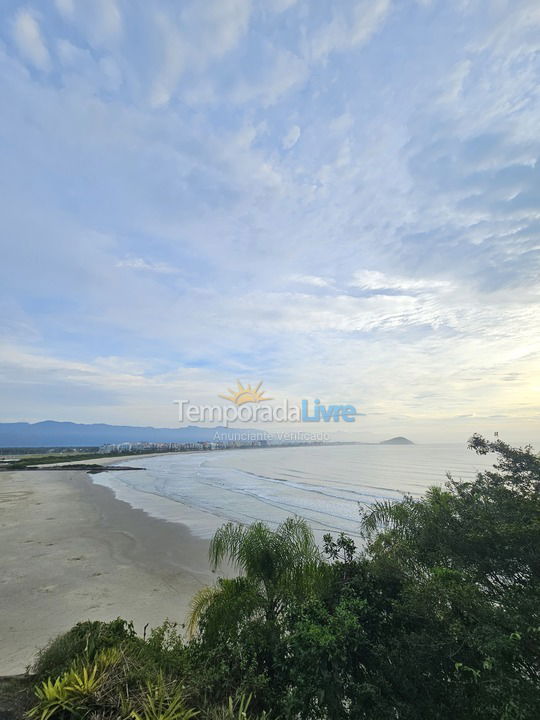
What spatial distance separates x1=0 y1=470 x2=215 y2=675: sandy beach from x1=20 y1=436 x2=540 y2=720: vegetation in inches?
217

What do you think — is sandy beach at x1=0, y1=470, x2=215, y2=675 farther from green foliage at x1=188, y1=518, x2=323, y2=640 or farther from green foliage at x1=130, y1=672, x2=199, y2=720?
green foliage at x1=130, y1=672, x2=199, y2=720

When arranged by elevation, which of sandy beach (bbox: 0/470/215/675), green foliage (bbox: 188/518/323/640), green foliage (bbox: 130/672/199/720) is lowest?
sandy beach (bbox: 0/470/215/675)

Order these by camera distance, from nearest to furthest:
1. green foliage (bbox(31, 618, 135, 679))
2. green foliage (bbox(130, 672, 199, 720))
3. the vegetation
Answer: green foliage (bbox(130, 672, 199, 720)) < the vegetation < green foliage (bbox(31, 618, 135, 679))

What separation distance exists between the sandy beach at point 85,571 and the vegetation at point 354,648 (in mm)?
5508

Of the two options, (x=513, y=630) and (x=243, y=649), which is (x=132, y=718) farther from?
(x=513, y=630)

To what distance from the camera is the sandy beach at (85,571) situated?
11438 mm

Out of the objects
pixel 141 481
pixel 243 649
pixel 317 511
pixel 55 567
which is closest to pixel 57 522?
pixel 55 567

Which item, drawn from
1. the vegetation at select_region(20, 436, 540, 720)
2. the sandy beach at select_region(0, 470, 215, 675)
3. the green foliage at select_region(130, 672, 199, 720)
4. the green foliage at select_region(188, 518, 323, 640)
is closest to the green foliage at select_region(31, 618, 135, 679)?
the vegetation at select_region(20, 436, 540, 720)

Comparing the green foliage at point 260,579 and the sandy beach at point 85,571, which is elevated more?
the green foliage at point 260,579

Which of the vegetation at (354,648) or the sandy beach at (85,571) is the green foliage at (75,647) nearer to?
the vegetation at (354,648)

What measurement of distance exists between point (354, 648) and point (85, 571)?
14.9 m

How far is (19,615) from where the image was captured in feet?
38.6

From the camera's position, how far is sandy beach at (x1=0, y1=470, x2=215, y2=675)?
11.4 metres

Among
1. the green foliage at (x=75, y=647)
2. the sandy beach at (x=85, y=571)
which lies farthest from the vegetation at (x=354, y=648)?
the sandy beach at (x=85, y=571)
